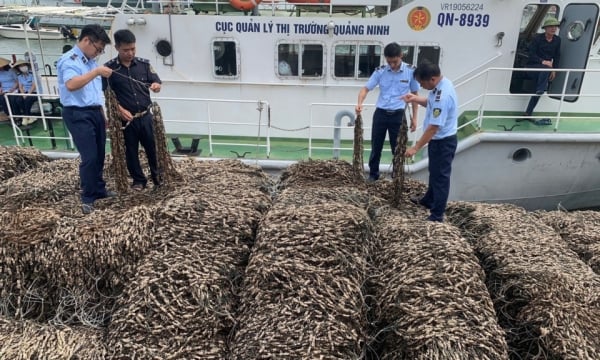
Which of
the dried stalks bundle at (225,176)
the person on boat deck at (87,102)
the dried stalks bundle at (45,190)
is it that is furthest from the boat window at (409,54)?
the dried stalks bundle at (45,190)

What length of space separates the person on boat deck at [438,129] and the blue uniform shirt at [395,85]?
0.92 meters

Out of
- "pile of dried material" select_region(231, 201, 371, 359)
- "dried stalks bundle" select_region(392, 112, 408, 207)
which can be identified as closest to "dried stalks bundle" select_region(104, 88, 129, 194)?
"pile of dried material" select_region(231, 201, 371, 359)

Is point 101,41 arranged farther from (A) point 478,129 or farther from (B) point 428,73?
(A) point 478,129

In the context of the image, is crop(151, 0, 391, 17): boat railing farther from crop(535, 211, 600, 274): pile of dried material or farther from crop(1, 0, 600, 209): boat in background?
crop(535, 211, 600, 274): pile of dried material

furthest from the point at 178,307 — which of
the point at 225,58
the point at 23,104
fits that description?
the point at 23,104

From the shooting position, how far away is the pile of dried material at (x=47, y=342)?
3.17 meters

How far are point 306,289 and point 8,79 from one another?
26.0 ft

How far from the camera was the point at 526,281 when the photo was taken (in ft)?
11.7

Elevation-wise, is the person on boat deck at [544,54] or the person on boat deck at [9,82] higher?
the person on boat deck at [544,54]

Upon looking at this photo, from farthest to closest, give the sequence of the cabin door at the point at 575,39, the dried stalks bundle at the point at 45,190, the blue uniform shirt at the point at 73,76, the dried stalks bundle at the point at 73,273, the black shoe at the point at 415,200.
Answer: the cabin door at the point at 575,39
the black shoe at the point at 415,200
the dried stalks bundle at the point at 45,190
the blue uniform shirt at the point at 73,76
the dried stalks bundle at the point at 73,273

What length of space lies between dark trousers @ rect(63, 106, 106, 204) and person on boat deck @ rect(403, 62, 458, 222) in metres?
3.21

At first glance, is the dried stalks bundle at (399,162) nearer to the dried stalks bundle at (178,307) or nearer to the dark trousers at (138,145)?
the dried stalks bundle at (178,307)

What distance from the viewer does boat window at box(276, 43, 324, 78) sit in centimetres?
751

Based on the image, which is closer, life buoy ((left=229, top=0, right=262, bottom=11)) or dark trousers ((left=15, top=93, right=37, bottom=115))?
life buoy ((left=229, top=0, right=262, bottom=11))
